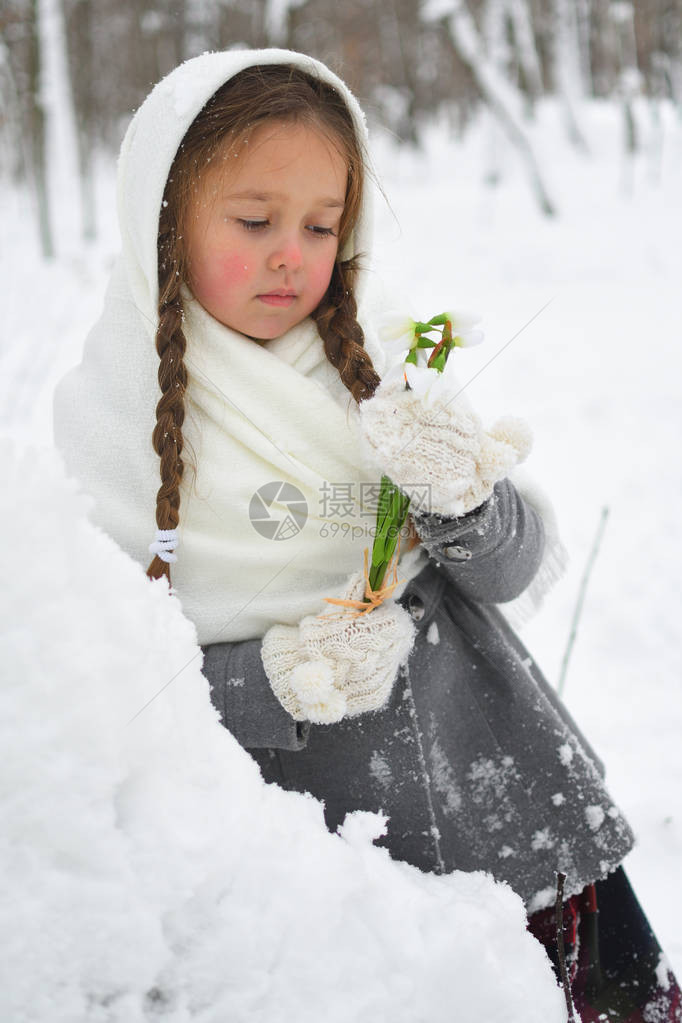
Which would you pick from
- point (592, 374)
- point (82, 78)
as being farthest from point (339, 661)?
point (82, 78)

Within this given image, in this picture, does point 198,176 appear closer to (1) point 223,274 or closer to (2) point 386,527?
(1) point 223,274

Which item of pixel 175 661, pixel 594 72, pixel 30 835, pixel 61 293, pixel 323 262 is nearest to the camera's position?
pixel 30 835

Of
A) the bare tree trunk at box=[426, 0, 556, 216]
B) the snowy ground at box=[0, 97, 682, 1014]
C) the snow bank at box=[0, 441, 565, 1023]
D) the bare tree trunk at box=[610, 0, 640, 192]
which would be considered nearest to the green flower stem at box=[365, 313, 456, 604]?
the snow bank at box=[0, 441, 565, 1023]

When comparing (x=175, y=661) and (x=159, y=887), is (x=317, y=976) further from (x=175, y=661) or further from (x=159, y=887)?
(x=175, y=661)

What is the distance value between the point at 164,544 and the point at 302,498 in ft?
0.78

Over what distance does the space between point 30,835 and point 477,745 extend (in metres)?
0.96

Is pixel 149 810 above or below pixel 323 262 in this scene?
below

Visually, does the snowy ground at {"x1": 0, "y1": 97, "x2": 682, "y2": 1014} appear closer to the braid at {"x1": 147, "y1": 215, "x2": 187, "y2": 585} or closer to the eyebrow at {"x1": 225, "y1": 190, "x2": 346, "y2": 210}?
the eyebrow at {"x1": 225, "y1": 190, "x2": 346, "y2": 210}

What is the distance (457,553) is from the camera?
118 centimetres

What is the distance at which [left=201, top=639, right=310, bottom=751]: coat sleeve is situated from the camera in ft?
3.87

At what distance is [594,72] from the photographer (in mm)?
21328

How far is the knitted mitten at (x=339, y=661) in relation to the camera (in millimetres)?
1086

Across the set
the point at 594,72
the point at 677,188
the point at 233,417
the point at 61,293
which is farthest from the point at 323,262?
the point at 594,72

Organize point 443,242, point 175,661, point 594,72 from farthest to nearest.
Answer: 1. point 594,72
2. point 443,242
3. point 175,661
